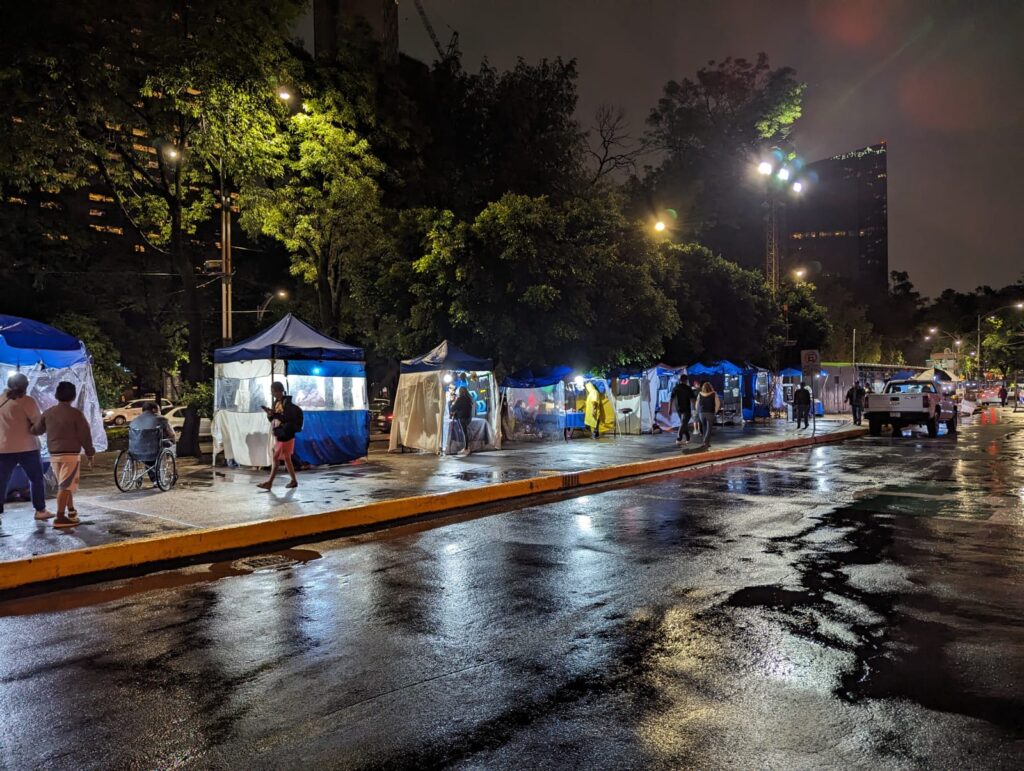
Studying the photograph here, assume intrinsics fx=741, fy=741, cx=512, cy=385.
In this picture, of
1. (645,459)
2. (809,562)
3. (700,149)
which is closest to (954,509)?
(809,562)

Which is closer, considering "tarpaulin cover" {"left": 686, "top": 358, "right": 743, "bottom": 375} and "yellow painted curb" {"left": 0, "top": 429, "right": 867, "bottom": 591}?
"yellow painted curb" {"left": 0, "top": 429, "right": 867, "bottom": 591}

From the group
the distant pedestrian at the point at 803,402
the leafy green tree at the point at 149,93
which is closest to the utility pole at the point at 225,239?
the leafy green tree at the point at 149,93

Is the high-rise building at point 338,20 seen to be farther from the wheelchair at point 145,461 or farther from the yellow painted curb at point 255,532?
the yellow painted curb at point 255,532

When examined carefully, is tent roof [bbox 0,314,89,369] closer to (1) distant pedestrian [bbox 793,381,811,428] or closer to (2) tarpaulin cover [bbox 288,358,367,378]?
(2) tarpaulin cover [bbox 288,358,367,378]

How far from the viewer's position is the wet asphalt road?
365 centimetres

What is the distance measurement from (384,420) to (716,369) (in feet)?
41.4

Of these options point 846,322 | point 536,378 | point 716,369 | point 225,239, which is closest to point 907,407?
point 716,369

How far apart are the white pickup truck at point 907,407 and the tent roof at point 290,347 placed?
739 inches

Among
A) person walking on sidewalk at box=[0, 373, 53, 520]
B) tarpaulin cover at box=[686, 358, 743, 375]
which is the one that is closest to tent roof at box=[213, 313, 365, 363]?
person walking on sidewalk at box=[0, 373, 53, 520]

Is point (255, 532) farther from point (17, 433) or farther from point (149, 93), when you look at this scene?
point (149, 93)

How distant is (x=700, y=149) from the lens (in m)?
48.8

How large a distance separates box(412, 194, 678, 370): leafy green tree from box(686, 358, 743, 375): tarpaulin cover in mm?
3658

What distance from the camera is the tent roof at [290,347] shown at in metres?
14.6

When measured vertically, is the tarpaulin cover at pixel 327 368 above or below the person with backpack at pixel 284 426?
above
